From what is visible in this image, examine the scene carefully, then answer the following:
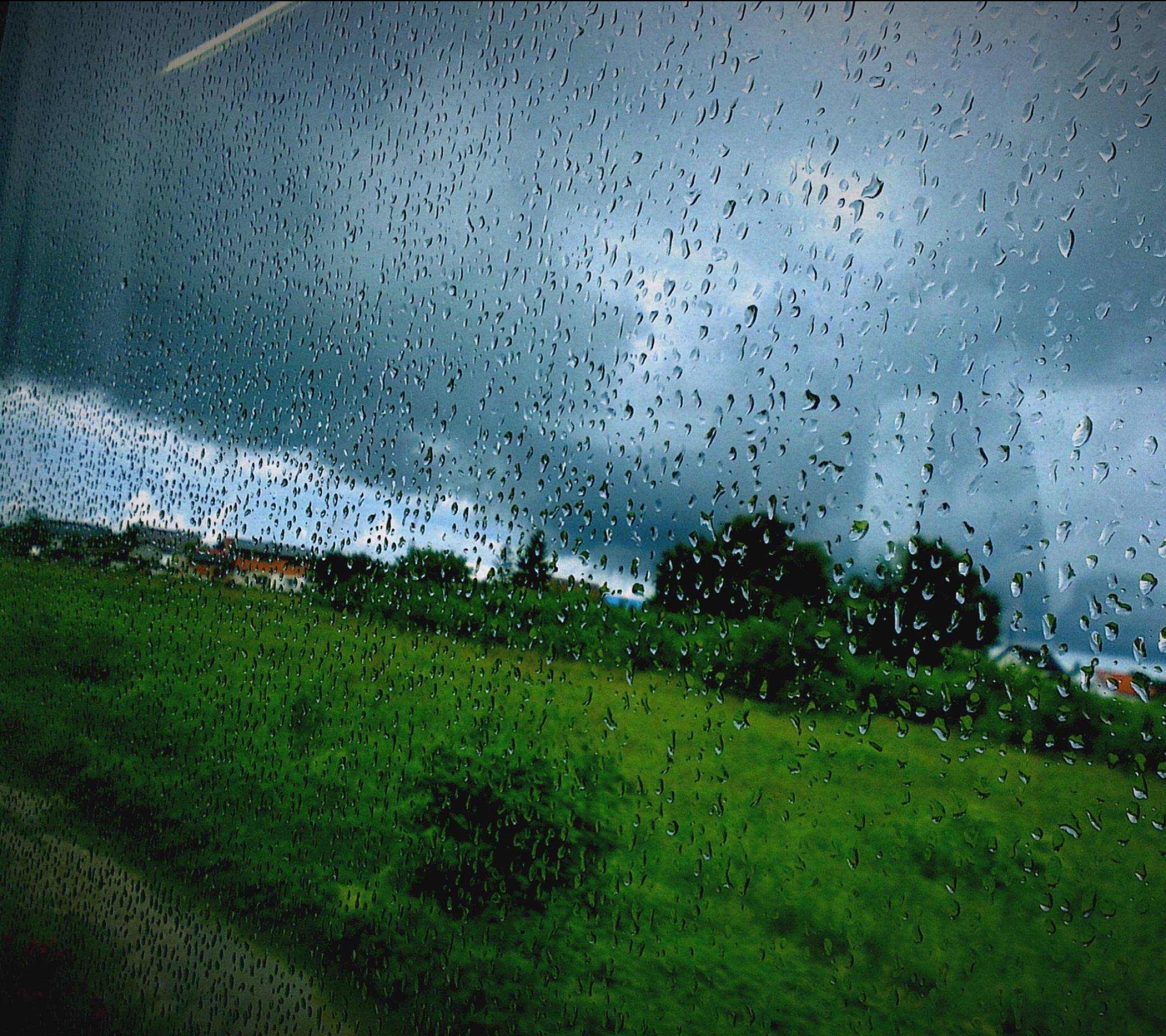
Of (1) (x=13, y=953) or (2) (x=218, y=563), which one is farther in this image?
(1) (x=13, y=953)

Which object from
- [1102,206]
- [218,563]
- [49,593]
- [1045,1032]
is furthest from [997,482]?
[49,593]

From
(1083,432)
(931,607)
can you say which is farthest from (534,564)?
(1083,432)

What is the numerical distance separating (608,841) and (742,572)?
30 cm

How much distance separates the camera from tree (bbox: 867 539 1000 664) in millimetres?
578

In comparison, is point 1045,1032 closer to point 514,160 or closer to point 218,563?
point 514,160

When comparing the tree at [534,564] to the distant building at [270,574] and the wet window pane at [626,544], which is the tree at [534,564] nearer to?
the wet window pane at [626,544]

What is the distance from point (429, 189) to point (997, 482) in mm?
821

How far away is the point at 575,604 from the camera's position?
84 centimetres

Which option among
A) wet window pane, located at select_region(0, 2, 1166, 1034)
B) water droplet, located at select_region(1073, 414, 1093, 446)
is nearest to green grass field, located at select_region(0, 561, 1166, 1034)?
wet window pane, located at select_region(0, 2, 1166, 1034)

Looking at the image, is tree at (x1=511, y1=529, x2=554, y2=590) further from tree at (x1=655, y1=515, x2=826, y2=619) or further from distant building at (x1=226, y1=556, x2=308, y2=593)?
distant building at (x1=226, y1=556, x2=308, y2=593)

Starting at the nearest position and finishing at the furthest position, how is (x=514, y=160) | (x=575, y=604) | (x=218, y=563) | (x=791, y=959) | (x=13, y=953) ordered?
1. (x=791, y=959)
2. (x=575, y=604)
3. (x=514, y=160)
4. (x=218, y=563)
5. (x=13, y=953)

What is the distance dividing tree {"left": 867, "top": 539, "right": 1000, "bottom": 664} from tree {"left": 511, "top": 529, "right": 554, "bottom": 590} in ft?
1.17

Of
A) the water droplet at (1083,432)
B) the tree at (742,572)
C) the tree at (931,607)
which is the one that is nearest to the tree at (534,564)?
the tree at (742,572)

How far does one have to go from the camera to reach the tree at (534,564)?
2.85ft
